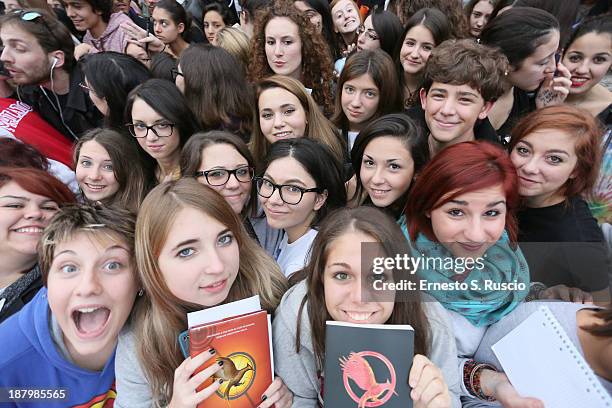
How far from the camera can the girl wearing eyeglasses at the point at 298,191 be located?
2281mm

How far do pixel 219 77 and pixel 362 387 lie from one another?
9.18ft

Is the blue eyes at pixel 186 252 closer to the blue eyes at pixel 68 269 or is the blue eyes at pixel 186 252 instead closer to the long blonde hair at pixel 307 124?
the blue eyes at pixel 68 269

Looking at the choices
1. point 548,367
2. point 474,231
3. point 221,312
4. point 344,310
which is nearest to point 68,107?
point 221,312

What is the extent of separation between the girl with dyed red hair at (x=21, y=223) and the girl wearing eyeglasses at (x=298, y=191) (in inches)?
47.8

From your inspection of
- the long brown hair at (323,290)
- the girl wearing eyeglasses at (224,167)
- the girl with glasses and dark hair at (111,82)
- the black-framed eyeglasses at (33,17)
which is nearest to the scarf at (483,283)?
the long brown hair at (323,290)

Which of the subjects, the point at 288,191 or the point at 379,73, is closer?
the point at 288,191

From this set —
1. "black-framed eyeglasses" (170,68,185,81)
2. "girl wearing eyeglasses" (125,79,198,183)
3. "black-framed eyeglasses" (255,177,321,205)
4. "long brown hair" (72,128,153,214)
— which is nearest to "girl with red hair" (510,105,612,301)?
"black-framed eyeglasses" (255,177,321,205)

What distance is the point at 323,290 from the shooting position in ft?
4.91

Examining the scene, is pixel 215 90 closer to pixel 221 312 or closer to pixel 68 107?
pixel 68 107

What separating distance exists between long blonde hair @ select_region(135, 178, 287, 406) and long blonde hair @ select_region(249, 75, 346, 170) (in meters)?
1.39

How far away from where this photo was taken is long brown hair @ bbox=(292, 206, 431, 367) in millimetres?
1453

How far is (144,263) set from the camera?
1524 mm

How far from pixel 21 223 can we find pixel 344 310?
5.84ft

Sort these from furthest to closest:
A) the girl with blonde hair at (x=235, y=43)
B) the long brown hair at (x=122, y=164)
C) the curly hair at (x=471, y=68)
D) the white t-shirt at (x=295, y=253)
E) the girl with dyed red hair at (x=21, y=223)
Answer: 1. the girl with blonde hair at (x=235, y=43)
2. the long brown hair at (x=122, y=164)
3. the curly hair at (x=471, y=68)
4. the white t-shirt at (x=295, y=253)
5. the girl with dyed red hair at (x=21, y=223)
